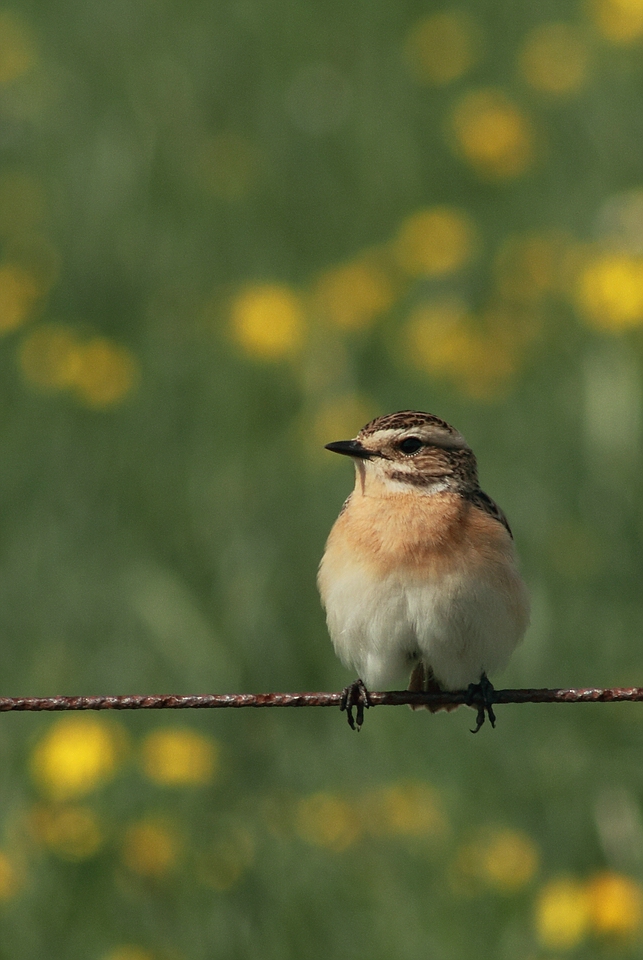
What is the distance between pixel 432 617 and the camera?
5.28 m

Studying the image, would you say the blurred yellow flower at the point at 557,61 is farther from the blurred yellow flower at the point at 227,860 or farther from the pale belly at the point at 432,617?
the blurred yellow flower at the point at 227,860

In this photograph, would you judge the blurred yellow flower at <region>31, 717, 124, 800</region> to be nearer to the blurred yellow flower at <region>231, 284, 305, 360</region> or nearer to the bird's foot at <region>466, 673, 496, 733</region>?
the bird's foot at <region>466, 673, 496, 733</region>

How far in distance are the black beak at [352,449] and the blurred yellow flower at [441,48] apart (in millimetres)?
7456

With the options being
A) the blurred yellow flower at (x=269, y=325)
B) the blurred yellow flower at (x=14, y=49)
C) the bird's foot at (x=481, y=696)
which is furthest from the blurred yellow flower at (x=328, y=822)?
the blurred yellow flower at (x=14, y=49)

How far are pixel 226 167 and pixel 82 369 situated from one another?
3.20 metres

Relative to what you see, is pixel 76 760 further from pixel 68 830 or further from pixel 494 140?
pixel 494 140

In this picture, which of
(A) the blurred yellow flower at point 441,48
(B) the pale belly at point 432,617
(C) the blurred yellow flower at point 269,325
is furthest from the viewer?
(A) the blurred yellow flower at point 441,48

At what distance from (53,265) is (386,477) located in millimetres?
5416

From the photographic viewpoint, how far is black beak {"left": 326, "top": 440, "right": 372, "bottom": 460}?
5.41 metres

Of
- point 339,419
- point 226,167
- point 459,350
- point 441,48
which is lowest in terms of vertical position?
point 339,419

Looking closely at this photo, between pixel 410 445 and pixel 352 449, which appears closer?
pixel 352 449

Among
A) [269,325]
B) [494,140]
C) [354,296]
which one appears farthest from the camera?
[494,140]

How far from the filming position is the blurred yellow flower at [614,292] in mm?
7828

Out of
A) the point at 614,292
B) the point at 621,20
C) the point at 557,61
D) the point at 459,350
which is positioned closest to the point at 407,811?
the point at 614,292
